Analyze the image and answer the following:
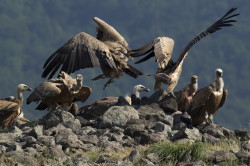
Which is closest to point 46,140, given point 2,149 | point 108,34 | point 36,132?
point 36,132

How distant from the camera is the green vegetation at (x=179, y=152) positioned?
1087 cm

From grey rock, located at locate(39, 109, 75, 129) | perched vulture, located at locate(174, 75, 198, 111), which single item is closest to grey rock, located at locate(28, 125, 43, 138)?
grey rock, located at locate(39, 109, 75, 129)

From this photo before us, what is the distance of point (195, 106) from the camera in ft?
46.9

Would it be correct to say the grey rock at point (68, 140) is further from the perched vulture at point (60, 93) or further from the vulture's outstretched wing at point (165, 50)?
the vulture's outstretched wing at point (165, 50)

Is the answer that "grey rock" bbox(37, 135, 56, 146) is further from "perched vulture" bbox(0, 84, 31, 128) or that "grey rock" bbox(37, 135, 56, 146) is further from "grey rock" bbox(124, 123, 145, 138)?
"perched vulture" bbox(0, 84, 31, 128)

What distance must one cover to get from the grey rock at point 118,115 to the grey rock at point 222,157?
2.89 m

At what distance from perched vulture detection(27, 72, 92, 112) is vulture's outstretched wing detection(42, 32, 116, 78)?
449 millimetres

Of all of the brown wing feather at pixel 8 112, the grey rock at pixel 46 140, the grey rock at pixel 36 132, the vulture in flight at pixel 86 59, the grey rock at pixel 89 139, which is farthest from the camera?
the vulture in flight at pixel 86 59

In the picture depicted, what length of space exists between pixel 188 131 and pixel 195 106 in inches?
76.9

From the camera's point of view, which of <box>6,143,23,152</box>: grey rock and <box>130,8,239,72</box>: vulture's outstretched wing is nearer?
<box>6,143,23,152</box>: grey rock

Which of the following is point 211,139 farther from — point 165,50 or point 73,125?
point 165,50

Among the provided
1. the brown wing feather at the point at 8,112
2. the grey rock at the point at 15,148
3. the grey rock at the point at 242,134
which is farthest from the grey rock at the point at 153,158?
the brown wing feather at the point at 8,112

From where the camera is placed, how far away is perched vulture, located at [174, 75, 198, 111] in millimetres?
A: 15438

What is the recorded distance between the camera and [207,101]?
14156 millimetres
